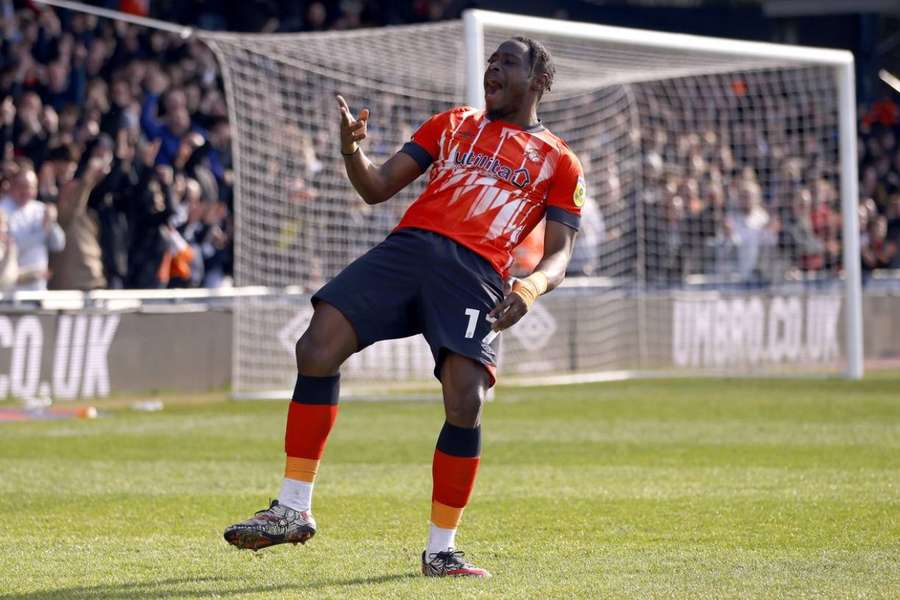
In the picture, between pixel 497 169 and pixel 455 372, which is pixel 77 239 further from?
pixel 455 372

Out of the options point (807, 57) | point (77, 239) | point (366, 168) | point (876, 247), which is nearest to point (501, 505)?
point (366, 168)

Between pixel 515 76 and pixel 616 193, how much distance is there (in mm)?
13736

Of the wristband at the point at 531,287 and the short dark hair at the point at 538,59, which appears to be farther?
the short dark hair at the point at 538,59

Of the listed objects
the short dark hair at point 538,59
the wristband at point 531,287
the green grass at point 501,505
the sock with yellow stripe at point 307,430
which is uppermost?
the short dark hair at point 538,59

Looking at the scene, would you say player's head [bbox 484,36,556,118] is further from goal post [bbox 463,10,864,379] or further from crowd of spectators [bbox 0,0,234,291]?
crowd of spectators [bbox 0,0,234,291]

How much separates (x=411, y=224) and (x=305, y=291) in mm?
9837

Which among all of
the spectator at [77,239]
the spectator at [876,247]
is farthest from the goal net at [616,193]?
the spectator at [876,247]

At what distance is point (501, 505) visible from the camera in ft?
25.5

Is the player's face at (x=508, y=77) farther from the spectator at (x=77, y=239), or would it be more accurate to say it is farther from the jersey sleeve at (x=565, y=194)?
the spectator at (x=77, y=239)

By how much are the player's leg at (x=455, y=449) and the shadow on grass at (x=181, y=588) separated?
0.76 feet

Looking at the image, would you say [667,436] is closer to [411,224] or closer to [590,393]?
[590,393]

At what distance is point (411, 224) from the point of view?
6.12 m

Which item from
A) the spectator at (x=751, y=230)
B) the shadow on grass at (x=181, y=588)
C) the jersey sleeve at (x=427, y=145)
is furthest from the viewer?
the spectator at (x=751, y=230)

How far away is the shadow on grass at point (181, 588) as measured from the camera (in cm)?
527
